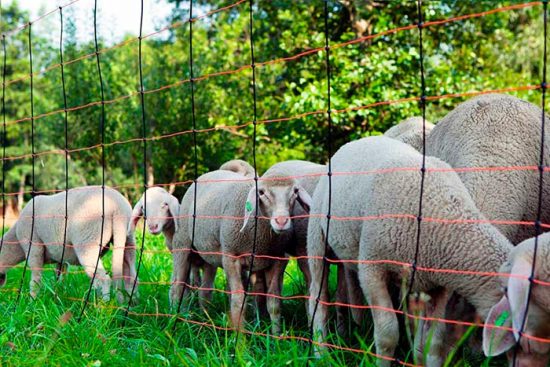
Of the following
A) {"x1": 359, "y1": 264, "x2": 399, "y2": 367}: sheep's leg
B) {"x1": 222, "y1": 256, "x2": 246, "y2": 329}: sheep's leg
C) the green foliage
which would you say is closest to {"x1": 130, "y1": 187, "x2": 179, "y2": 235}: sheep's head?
{"x1": 222, "y1": 256, "x2": 246, "y2": 329}: sheep's leg

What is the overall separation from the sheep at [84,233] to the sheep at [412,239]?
259 cm

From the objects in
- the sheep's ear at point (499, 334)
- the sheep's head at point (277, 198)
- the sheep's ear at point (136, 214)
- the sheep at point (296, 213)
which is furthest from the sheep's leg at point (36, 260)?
the sheep's ear at point (499, 334)

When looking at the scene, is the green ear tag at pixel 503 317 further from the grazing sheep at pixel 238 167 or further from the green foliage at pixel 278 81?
the green foliage at pixel 278 81

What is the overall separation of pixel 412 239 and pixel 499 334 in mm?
656

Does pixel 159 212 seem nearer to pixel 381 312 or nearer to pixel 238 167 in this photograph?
pixel 238 167

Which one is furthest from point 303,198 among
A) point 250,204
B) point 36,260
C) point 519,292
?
point 36,260

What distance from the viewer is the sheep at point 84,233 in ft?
19.0

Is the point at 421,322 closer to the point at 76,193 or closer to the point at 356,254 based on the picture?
the point at 356,254

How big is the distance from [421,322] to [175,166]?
10.5m

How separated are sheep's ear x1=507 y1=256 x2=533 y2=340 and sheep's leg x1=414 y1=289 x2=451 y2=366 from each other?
25.2 inches

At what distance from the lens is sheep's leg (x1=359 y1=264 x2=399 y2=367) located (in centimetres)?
337

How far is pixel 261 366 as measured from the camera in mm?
3258

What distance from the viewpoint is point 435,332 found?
3.43 m

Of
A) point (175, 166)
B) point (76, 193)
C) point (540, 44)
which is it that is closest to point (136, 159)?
point (175, 166)
